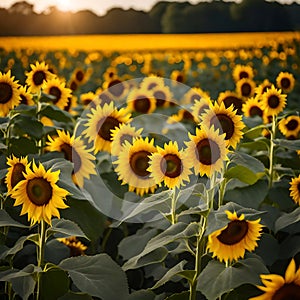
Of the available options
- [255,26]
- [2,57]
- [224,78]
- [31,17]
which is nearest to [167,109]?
[224,78]

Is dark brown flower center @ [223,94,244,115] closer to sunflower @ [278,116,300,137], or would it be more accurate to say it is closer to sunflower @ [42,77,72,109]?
sunflower @ [278,116,300,137]

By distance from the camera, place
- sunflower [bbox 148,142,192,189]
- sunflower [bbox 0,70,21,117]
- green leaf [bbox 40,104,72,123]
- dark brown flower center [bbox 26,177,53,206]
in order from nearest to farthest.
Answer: dark brown flower center [bbox 26,177,53,206] < sunflower [bbox 148,142,192,189] < sunflower [bbox 0,70,21,117] < green leaf [bbox 40,104,72,123]

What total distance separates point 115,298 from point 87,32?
19552 mm

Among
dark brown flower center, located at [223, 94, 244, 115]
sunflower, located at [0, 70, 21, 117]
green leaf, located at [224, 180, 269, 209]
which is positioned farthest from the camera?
dark brown flower center, located at [223, 94, 244, 115]

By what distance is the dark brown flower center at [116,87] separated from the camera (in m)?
5.91

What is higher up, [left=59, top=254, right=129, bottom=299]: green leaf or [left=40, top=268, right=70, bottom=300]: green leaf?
[left=59, top=254, right=129, bottom=299]: green leaf

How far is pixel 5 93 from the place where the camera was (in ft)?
12.0

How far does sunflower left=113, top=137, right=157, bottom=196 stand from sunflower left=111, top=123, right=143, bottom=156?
0.15 feet

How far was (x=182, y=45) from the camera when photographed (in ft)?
71.7

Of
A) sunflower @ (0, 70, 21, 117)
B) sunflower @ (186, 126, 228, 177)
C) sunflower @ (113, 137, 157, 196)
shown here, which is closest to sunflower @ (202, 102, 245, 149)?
sunflower @ (186, 126, 228, 177)

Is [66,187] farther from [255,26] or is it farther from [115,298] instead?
[255,26]

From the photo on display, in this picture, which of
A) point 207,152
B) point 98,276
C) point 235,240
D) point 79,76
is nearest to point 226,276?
point 235,240

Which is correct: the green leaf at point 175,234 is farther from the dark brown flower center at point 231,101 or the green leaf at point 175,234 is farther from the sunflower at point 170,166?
the dark brown flower center at point 231,101

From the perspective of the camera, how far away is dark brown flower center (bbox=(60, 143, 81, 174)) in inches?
131
